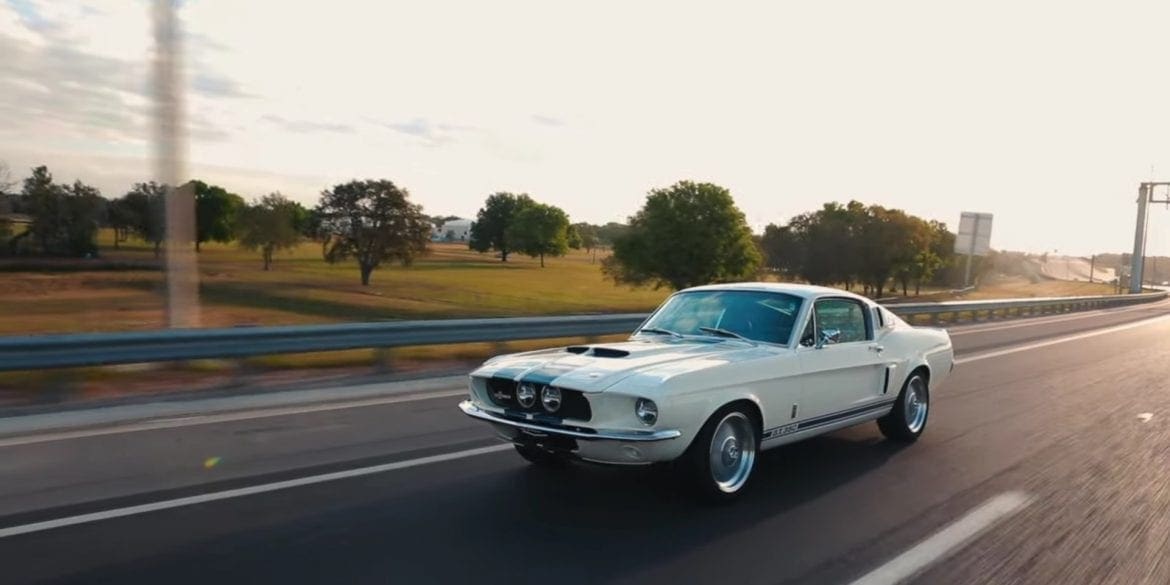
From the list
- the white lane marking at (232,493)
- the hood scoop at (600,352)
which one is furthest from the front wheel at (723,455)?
the white lane marking at (232,493)

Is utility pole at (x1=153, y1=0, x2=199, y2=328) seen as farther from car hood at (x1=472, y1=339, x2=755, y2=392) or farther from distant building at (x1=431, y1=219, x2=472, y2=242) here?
distant building at (x1=431, y1=219, x2=472, y2=242)

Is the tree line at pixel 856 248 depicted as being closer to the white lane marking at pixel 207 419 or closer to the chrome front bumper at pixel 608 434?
→ the white lane marking at pixel 207 419

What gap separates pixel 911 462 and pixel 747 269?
5153 cm

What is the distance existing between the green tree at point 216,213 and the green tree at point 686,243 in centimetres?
2580

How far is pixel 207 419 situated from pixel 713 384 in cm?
524

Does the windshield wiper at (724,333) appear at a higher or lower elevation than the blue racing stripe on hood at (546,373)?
higher

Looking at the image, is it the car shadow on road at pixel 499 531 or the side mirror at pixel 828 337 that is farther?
the side mirror at pixel 828 337

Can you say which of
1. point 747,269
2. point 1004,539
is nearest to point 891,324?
point 1004,539

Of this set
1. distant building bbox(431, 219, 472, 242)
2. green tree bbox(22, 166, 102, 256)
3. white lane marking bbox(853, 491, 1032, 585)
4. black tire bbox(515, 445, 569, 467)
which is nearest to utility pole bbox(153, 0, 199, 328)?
green tree bbox(22, 166, 102, 256)

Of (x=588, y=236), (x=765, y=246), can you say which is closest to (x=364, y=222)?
(x=765, y=246)

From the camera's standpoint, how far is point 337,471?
21.6ft

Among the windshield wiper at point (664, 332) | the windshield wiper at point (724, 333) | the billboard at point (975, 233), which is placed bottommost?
the windshield wiper at point (664, 332)

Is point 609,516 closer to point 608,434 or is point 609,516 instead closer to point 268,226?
point 608,434

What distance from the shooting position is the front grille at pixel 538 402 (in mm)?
5512
